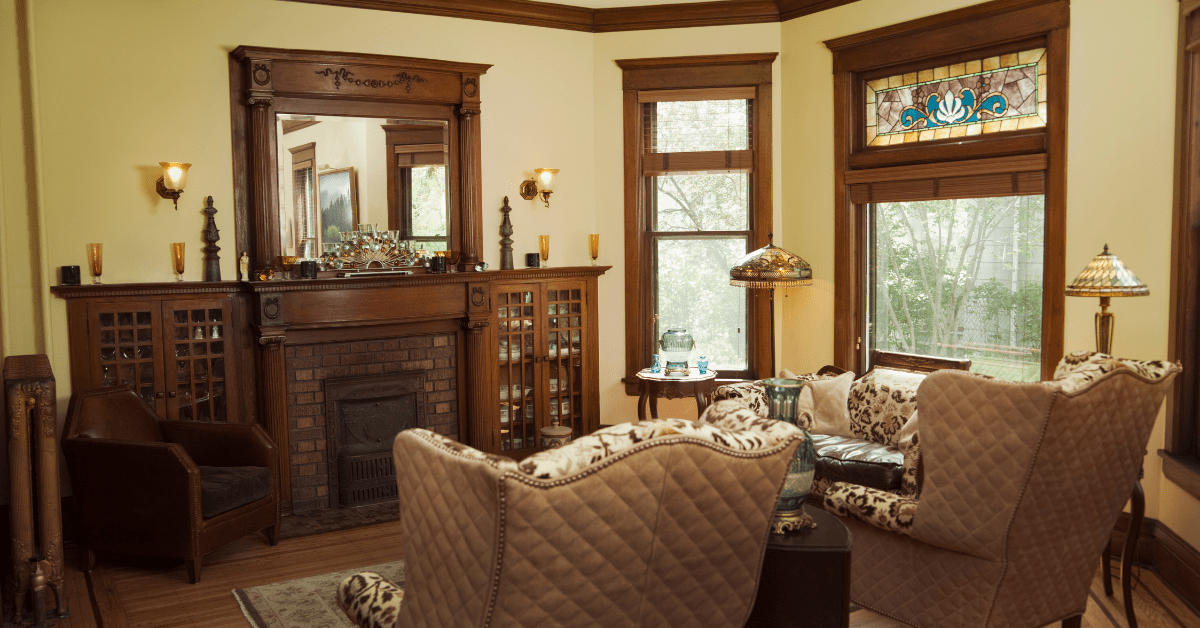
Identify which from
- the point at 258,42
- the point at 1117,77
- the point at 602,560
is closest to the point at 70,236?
the point at 258,42

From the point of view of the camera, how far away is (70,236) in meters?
4.92

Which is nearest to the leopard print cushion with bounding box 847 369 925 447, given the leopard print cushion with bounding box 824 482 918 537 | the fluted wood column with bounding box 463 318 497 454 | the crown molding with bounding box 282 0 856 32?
the leopard print cushion with bounding box 824 482 918 537

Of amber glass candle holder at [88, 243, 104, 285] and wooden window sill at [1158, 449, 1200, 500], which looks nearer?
wooden window sill at [1158, 449, 1200, 500]

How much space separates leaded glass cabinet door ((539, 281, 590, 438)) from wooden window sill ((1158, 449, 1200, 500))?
3.72 metres

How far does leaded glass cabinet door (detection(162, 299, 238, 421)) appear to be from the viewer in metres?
5.14

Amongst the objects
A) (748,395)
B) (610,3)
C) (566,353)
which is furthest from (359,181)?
(748,395)

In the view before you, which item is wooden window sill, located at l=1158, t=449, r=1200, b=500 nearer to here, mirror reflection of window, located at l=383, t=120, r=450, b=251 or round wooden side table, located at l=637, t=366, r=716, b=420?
round wooden side table, located at l=637, t=366, r=716, b=420

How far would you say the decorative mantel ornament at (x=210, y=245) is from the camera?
523 cm

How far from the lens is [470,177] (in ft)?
19.8

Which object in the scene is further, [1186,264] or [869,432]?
[869,432]

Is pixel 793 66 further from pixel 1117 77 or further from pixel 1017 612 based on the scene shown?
pixel 1017 612

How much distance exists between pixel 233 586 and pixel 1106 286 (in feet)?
14.6

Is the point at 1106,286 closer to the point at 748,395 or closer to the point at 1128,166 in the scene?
the point at 1128,166

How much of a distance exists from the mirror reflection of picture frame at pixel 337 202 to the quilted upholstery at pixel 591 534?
12.2 feet
